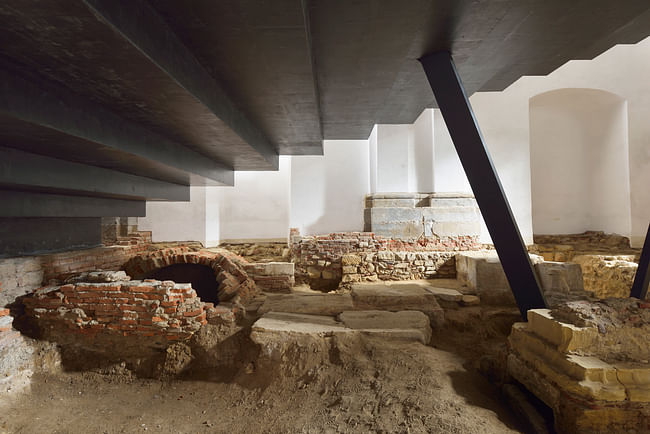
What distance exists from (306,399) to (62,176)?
3489 millimetres

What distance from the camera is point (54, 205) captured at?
4480 mm

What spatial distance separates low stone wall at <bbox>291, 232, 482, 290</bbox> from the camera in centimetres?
661

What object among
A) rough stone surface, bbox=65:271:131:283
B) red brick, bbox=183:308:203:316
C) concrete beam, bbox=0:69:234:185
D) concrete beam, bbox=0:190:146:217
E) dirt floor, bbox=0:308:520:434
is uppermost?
concrete beam, bbox=0:69:234:185

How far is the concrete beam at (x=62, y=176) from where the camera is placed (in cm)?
305

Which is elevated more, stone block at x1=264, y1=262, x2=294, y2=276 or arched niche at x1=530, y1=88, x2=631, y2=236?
arched niche at x1=530, y1=88, x2=631, y2=236

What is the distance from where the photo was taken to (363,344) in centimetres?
338

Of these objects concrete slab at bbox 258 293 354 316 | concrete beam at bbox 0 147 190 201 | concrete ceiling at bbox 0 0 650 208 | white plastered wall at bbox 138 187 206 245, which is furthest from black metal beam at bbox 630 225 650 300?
white plastered wall at bbox 138 187 206 245

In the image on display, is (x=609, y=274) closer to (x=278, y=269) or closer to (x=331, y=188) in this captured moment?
(x=331, y=188)

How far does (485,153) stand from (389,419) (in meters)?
2.41

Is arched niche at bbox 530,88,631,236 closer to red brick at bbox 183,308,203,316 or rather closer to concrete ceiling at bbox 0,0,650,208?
concrete ceiling at bbox 0,0,650,208

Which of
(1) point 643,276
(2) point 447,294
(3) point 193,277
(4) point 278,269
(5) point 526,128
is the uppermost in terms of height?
(5) point 526,128

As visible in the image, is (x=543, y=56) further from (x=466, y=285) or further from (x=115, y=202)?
(x=115, y=202)

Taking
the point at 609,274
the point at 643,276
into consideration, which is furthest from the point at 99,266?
the point at 609,274

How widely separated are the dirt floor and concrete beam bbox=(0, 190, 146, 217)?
2012mm
